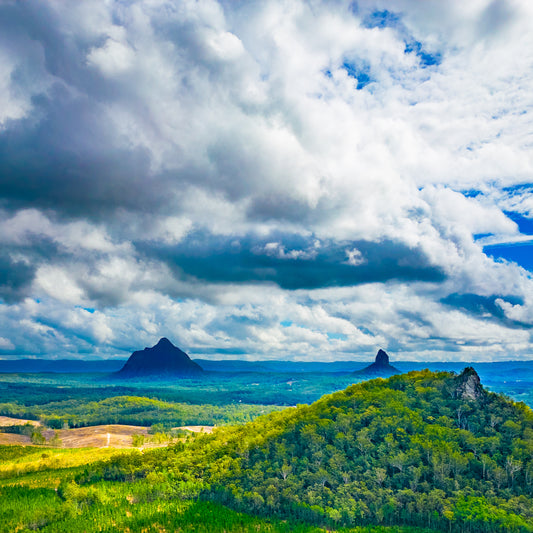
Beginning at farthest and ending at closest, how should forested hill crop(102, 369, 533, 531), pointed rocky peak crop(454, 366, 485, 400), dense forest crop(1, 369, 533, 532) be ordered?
1. pointed rocky peak crop(454, 366, 485, 400)
2. dense forest crop(1, 369, 533, 532)
3. forested hill crop(102, 369, 533, 531)

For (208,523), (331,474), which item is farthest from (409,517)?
(208,523)

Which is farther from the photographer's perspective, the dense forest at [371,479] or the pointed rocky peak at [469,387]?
the pointed rocky peak at [469,387]

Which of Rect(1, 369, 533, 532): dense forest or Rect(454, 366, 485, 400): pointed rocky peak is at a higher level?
Rect(454, 366, 485, 400): pointed rocky peak

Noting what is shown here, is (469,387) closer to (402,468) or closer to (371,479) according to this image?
(402,468)

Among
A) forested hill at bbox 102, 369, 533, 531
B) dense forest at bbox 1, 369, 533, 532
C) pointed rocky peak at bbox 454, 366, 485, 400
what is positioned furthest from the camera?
pointed rocky peak at bbox 454, 366, 485, 400

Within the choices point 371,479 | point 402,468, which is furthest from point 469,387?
point 371,479

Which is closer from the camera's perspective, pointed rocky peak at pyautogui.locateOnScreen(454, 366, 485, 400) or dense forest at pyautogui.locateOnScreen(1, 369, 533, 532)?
dense forest at pyautogui.locateOnScreen(1, 369, 533, 532)
